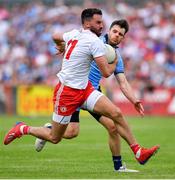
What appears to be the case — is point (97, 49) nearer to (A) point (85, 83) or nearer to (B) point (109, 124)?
(A) point (85, 83)

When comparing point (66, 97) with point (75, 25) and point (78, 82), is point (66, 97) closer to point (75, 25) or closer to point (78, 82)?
point (78, 82)

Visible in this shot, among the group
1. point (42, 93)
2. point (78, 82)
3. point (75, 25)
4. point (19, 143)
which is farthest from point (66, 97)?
point (75, 25)

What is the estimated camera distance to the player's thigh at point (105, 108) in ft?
37.5

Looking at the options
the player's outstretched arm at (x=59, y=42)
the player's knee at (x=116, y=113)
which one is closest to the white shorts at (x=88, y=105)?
the player's knee at (x=116, y=113)

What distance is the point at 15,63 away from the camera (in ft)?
101

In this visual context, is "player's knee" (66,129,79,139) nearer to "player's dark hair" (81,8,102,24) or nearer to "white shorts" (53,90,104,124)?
"white shorts" (53,90,104,124)

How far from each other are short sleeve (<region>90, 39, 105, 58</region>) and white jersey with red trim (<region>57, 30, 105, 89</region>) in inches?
0.9

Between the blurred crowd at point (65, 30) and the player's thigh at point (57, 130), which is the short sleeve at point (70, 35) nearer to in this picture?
the player's thigh at point (57, 130)

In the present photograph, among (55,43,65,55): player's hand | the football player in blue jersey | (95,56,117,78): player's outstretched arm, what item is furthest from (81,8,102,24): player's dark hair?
(55,43,65,55): player's hand

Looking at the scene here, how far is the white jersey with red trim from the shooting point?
11.5 metres

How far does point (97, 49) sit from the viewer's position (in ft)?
37.2

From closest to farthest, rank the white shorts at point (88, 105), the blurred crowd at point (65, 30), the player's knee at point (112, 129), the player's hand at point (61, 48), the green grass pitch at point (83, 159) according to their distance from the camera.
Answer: the green grass pitch at point (83, 159) < the white shorts at point (88, 105) < the player's knee at point (112, 129) < the player's hand at point (61, 48) < the blurred crowd at point (65, 30)

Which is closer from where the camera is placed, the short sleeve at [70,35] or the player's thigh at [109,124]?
the short sleeve at [70,35]

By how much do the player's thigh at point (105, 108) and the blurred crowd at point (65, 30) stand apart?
17523 millimetres
